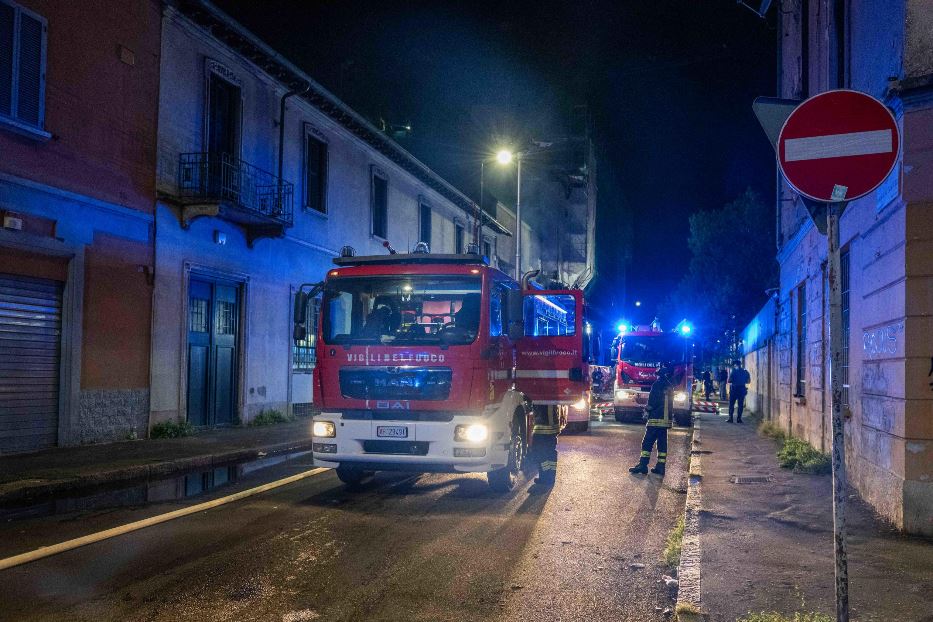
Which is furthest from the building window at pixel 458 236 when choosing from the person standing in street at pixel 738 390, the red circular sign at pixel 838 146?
the red circular sign at pixel 838 146

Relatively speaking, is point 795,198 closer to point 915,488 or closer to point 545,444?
point 545,444

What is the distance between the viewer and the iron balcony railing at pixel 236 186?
52.4ft

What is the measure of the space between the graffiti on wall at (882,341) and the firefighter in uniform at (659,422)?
3490mm

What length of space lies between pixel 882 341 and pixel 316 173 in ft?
55.9

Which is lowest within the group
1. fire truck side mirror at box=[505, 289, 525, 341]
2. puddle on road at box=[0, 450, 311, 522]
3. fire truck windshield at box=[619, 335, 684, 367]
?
puddle on road at box=[0, 450, 311, 522]

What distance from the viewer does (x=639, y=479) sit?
11.1 metres

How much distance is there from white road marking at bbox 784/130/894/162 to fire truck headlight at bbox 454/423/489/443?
199 inches

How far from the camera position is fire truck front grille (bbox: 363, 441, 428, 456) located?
8.70 m

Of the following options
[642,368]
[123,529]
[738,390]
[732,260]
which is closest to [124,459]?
[123,529]

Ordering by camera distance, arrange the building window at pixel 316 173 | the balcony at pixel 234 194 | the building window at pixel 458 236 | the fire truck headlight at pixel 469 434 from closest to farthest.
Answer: the fire truck headlight at pixel 469 434
the balcony at pixel 234 194
the building window at pixel 316 173
the building window at pixel 458 236

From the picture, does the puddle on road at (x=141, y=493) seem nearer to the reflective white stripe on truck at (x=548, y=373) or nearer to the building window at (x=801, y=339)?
the reflective white stripe on truck at (x=548, y=373)

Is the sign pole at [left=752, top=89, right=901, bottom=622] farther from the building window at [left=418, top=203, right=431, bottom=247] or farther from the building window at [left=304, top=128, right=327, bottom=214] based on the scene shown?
the building window at [left=418, top=203, right=431, bottom=247]

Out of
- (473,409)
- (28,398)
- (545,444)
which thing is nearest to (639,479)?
(545,444)

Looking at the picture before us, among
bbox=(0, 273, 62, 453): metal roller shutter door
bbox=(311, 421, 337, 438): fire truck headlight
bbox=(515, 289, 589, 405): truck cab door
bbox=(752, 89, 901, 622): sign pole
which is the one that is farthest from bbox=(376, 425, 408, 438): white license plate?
bbox=(0, 273, 62, 453): metal roller shutter door
